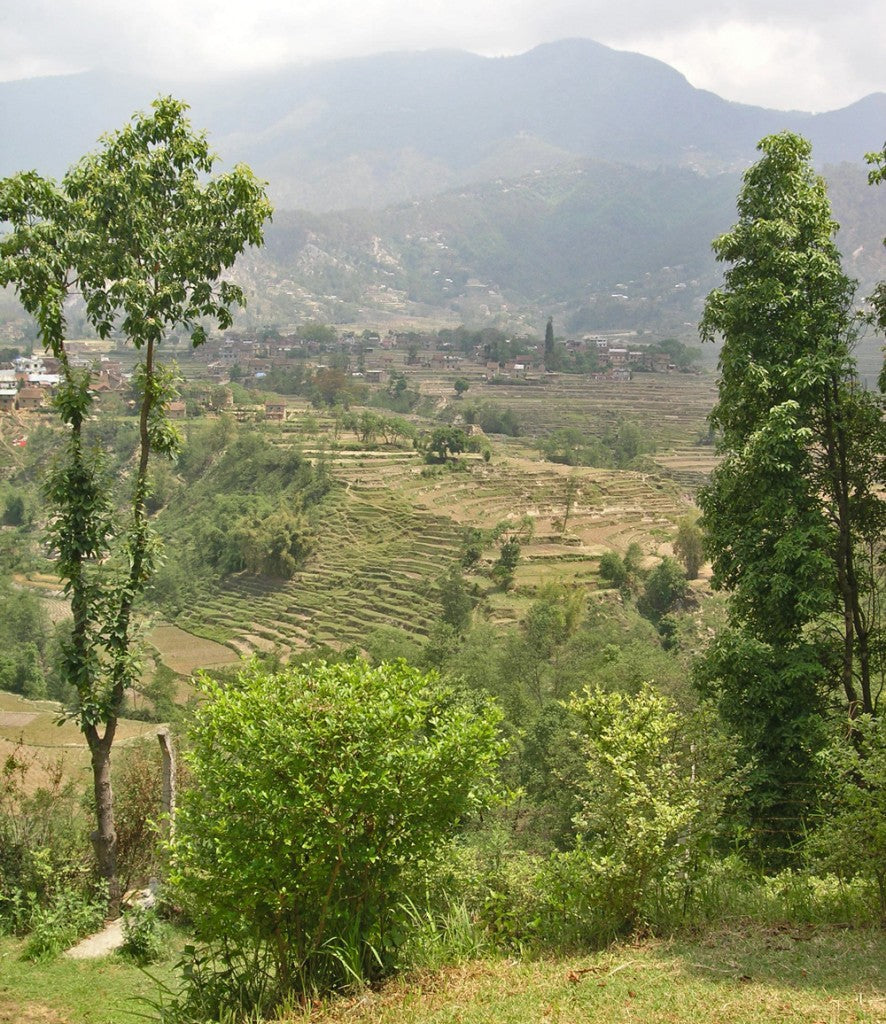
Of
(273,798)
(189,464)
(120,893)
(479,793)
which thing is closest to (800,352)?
(479,793)

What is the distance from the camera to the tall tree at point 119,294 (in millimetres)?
7289

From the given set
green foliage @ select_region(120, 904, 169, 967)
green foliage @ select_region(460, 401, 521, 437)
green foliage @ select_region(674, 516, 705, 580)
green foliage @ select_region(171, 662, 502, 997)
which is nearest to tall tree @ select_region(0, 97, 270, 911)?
green foliage @ select_region(120, 904, 169, 967)

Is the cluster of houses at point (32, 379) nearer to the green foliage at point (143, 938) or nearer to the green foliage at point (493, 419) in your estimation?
the green foliage at point (493, 419)

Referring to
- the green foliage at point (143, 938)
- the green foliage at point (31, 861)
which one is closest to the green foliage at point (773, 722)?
the green foliage at point (143, 938)

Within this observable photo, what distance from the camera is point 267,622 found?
1693 inches

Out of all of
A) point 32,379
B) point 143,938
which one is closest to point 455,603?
point 143,938

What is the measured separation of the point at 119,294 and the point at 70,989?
17.2 ft

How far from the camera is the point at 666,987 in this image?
4.30m

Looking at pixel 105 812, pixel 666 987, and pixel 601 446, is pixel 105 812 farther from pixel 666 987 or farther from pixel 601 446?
pixel 601 446

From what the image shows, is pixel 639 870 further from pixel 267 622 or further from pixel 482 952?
pixel 267 622

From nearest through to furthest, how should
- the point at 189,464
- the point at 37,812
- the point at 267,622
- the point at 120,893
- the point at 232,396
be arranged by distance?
1. the point at 120,893
2. the point at 37,812
3. the point at 267,622
4. the point at 189,464
5. the point at 232,396

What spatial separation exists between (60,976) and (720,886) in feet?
15.6

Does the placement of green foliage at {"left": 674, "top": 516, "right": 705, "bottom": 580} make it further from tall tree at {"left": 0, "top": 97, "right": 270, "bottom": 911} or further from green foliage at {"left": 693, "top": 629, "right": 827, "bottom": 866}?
tall tree at {"left": 0, "top": 97, "right": 270, "bottom": 911}

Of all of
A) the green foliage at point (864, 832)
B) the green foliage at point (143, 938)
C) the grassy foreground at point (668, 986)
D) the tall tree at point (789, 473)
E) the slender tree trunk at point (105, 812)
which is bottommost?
the green foliage at point (143, 938)
